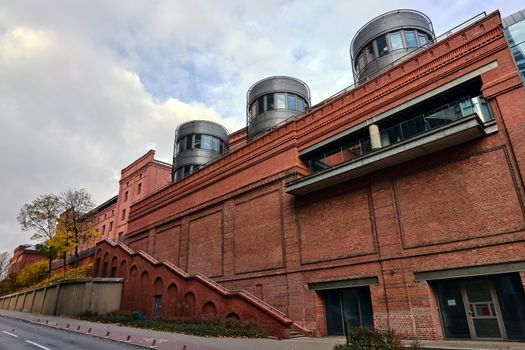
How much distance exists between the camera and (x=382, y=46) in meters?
25.1

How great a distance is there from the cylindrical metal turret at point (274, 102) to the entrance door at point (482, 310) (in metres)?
19.5

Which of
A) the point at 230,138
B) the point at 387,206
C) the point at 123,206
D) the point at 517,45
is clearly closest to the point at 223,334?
the point at 387,206

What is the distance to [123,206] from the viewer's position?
49.9 m

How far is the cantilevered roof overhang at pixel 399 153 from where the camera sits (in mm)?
13594

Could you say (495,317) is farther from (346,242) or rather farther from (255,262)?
(255,262)

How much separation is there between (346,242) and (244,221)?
7883 mm

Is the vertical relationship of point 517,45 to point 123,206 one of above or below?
above

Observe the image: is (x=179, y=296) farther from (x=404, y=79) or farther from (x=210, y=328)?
(x=404, y=79)

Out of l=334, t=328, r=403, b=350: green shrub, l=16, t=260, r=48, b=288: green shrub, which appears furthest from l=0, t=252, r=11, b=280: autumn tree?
l=334, t=328, r=403, b=350: green shrub

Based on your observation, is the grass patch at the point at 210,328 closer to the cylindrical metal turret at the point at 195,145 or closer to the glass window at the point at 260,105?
the glass window at the point at 260,105

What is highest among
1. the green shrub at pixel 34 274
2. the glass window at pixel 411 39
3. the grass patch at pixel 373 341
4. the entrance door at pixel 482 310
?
the glass window at pixel 411 39

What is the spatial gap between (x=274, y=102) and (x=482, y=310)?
2203cm

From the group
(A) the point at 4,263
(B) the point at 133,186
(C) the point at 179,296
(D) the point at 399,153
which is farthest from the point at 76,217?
(A) the point at 4,263

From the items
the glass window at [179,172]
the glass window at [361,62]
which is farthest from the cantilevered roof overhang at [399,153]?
the glass window at [179,172]
